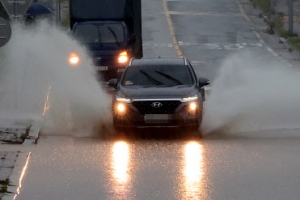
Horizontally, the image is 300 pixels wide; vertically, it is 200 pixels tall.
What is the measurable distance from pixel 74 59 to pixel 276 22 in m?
28.3

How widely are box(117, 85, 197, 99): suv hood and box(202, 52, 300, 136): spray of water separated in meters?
0.89

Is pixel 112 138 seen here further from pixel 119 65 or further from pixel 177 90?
pixel 119 65

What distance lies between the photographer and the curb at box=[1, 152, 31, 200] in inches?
455

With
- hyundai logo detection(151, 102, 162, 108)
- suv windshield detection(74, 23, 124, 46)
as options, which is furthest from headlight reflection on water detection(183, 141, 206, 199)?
suv windshield detection(74, 23, 124, 46)

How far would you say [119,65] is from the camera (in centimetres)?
2730

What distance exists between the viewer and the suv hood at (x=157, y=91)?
17.7m

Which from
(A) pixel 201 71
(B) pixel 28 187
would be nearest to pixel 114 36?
(A) pixel 201 71

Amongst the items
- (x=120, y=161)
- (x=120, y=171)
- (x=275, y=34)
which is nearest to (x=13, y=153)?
(x=120, y=161)

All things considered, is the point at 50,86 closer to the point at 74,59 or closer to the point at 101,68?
the point at 74,59

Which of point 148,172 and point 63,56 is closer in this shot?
point 148,172

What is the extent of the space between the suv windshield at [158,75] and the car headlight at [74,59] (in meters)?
7.15

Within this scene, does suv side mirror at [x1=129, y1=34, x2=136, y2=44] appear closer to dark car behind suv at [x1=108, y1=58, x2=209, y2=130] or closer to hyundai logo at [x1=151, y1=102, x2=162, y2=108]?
dark car behind suv at [x1=108, y1=58, x2=209, y2=130]

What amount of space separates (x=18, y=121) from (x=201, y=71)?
15.9 meters

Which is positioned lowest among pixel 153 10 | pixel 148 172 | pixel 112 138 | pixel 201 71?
pixel 153 10
